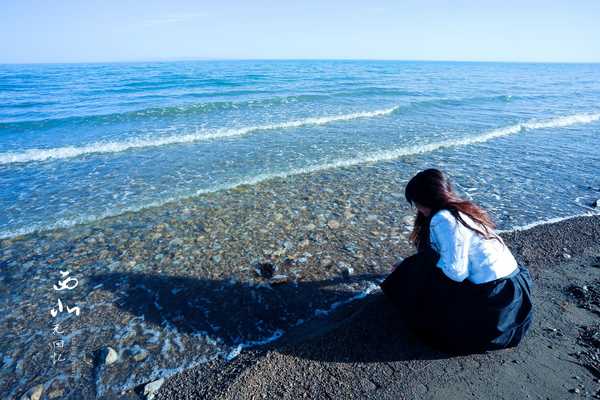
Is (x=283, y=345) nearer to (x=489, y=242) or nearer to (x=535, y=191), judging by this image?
(x=489, y=242)

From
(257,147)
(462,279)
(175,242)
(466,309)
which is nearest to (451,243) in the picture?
(462,279)

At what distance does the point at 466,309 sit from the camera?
11.3 ft

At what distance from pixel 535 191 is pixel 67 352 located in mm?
10860

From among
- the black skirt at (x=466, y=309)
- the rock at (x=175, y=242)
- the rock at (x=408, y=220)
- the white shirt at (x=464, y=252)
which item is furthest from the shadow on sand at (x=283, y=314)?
the rock at (x=408, y=220)

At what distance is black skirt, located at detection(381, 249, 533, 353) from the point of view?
133 inches

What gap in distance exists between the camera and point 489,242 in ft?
10.8

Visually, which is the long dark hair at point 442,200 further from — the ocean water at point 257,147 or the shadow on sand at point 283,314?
the ocean water at point 257,147

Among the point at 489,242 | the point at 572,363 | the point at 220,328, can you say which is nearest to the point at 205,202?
the point at 220,328

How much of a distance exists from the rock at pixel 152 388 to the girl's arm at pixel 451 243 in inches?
130

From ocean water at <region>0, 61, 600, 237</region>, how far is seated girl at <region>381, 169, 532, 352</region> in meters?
4.32

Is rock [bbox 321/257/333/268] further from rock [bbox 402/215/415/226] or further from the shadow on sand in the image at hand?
rock [bbox 402/215/415/226]

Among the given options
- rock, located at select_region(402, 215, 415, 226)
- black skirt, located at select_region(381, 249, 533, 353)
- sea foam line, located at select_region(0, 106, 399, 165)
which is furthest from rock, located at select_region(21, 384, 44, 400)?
sea foam line, located at select_region(0, 106, 399, 165)

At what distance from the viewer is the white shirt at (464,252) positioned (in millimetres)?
3158

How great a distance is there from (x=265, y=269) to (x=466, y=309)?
10.6 ft
